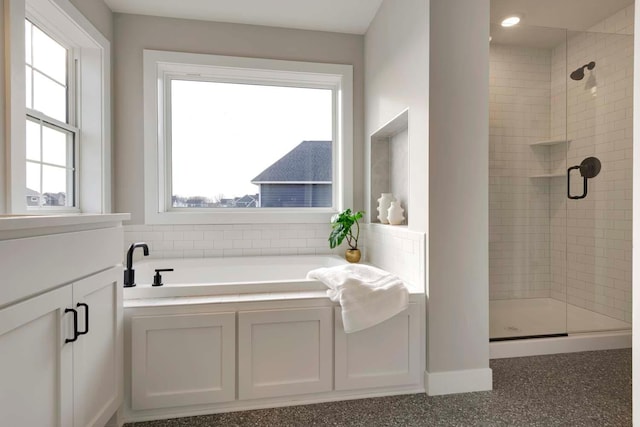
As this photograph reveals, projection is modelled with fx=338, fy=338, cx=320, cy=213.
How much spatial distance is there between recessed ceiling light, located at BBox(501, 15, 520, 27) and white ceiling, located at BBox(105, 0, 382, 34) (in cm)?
106

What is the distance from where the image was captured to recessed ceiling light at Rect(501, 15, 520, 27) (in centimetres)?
272

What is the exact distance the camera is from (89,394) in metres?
1.33

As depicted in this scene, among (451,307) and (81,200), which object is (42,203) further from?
(451,307)

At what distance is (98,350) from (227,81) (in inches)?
90.6

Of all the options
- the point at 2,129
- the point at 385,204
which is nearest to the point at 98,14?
the point at 2,129

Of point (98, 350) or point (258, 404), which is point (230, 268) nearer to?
point (258, 404)

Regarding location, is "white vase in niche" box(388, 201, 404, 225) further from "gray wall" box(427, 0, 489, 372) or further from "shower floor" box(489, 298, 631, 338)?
"shower floor" box(489, 298, 631, 338)

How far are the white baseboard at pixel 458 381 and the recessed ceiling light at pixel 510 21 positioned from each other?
8.57 feet

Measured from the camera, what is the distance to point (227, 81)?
2.93m

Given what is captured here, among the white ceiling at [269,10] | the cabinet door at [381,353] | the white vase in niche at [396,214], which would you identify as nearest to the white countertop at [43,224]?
the cabinet door at [381,353]

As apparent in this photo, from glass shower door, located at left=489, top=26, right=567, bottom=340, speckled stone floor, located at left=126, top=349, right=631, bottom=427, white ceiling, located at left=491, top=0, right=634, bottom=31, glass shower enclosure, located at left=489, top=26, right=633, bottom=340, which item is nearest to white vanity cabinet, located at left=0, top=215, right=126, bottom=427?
speckled stone floor, located at left=126, top=349, right=631, bottom=427

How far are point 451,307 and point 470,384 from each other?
0.45m

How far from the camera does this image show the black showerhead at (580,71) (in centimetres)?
277

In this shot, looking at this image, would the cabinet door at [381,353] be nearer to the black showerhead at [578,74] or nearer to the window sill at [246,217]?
the window sill at [246,217]
